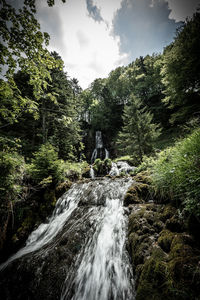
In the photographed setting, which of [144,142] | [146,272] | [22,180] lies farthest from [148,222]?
[144,142]

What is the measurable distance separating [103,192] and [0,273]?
3.41 m

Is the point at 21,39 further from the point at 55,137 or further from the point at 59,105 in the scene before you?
the point at 59,105

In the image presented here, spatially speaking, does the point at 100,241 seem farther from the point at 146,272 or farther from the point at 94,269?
the point at 146,272

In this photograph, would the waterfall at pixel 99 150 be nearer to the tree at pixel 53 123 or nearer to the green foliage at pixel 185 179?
the tree at pixel 53 123

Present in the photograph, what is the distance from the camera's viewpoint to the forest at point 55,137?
238cm

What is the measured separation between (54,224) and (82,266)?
2.23 m

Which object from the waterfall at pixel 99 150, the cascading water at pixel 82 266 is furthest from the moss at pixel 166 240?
the waterfall at pixel 99 150

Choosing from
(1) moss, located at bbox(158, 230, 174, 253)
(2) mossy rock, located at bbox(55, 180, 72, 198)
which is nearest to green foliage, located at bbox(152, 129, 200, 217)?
(1) moss, located at bbox(158, 230, 174, 253)

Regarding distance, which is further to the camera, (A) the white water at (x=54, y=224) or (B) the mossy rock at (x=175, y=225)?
(A) the white water at (x=54, y=224)

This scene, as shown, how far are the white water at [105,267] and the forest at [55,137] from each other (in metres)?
0.67

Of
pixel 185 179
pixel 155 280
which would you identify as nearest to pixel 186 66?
pixel 185 179

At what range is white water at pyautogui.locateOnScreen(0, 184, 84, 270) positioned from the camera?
3.34 m

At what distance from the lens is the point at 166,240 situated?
162cm

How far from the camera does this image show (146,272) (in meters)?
1.42
